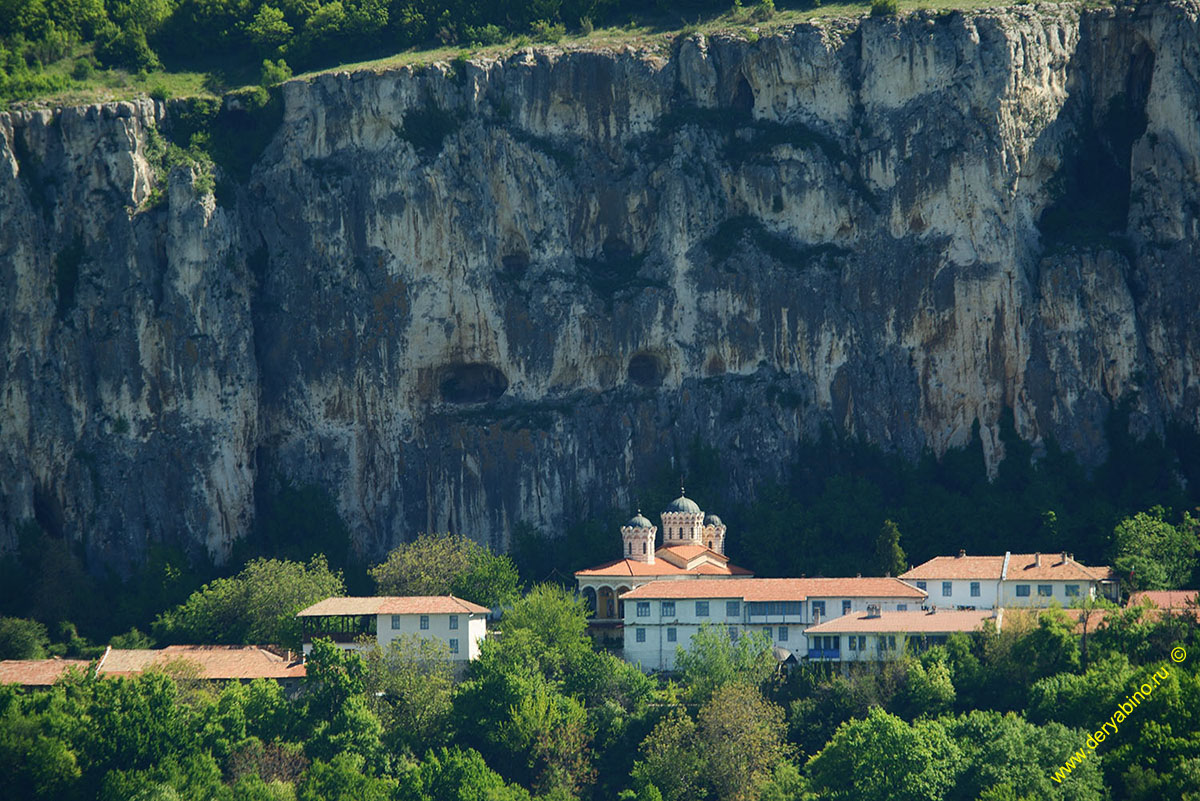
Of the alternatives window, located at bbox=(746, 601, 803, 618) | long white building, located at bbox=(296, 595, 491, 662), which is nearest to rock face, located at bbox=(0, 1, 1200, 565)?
window, located at bbox=(746, 601, 803, 618)

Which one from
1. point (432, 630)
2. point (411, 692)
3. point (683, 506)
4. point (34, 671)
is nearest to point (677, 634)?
point (432, 630)

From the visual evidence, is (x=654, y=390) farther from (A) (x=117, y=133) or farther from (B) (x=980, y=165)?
(A) (x=117, y=133)

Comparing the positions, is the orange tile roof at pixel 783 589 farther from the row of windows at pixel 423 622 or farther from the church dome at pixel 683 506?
the church dome at pixel 683 506

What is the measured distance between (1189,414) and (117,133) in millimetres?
55676

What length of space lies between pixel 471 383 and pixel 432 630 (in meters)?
21.6

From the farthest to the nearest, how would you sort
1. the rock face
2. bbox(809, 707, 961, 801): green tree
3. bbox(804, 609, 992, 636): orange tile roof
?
the rock face, bbox(804, 609, 992, 636): orange tile roof, bbox(809, 707, 961, 801): green tree

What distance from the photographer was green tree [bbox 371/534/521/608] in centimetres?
12244

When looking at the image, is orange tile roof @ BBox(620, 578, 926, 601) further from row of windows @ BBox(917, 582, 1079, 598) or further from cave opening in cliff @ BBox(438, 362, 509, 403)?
cave opening in cliff @ BBox(438, 362, 509, 403)

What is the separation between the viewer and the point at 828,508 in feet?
416

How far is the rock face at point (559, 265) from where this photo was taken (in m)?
128

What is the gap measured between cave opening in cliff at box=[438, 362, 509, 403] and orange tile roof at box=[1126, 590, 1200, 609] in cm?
3527

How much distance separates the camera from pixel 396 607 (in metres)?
116

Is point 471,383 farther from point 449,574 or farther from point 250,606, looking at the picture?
point 250,606

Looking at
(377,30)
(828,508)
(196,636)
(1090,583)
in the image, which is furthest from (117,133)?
(1090,583)
